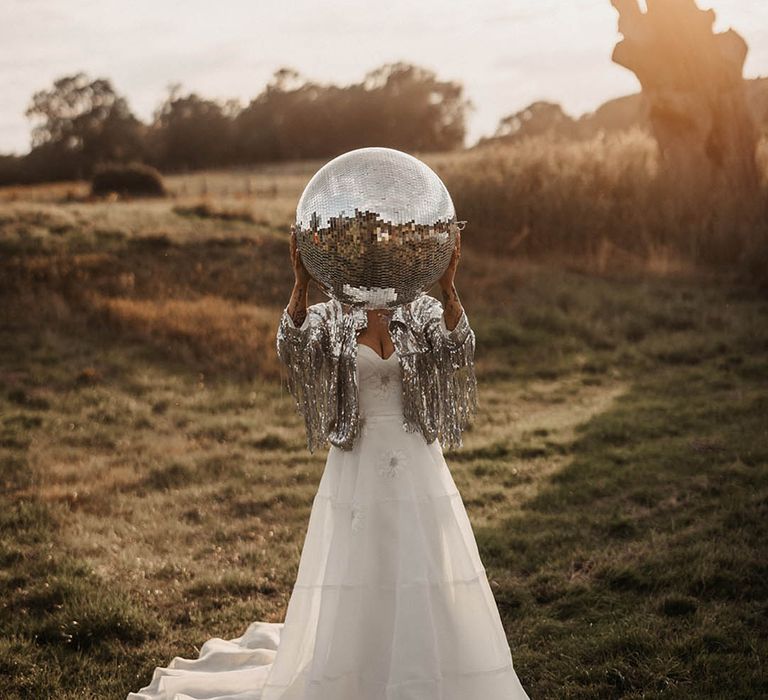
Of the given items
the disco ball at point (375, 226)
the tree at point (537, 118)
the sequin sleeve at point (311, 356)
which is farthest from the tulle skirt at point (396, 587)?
the tree at point (537, 118)

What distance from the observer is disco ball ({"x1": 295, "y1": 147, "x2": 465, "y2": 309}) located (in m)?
3.62

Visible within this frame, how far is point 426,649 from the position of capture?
396 centimetres

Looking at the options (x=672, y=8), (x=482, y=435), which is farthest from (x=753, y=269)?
(x=482, y=435)

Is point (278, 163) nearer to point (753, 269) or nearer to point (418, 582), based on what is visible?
point (753, 269)

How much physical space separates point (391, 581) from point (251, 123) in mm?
46893

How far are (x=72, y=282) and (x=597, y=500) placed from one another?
10.2m

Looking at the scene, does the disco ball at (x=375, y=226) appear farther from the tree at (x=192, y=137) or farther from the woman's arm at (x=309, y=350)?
the tree at (x=192, y=137)

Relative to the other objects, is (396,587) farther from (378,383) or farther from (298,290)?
(298,290)

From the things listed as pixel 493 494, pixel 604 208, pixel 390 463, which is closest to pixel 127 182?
pixel 604 208

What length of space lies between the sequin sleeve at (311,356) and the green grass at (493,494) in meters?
2.01

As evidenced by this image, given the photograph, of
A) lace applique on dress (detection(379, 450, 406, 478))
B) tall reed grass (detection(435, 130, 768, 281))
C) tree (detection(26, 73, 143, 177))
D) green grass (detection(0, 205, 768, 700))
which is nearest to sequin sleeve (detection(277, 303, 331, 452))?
lace applique on dress (detection(379, 450, 406, 478))

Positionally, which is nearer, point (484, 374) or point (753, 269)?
point (484, 374)

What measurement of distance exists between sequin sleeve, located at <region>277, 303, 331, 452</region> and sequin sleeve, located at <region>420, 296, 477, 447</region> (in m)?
0.48

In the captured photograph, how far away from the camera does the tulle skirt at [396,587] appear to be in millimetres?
3975
